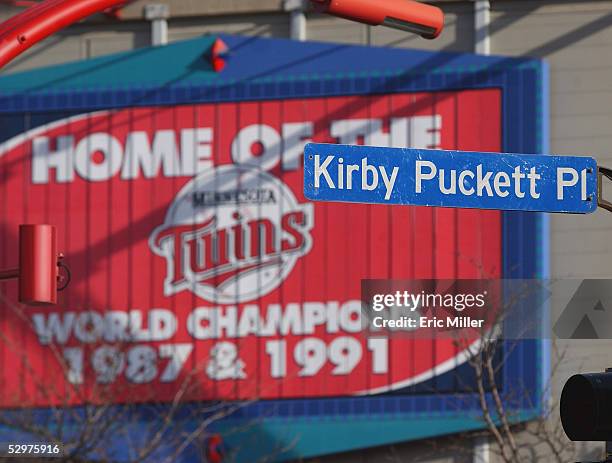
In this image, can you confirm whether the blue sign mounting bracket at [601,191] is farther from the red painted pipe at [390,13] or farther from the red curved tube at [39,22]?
the red curved tube at [39,22]

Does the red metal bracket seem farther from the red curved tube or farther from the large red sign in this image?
the large red sign

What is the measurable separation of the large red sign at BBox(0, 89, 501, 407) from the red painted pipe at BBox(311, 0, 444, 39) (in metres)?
12.5

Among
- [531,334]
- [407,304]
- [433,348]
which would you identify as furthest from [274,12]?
[407,304]

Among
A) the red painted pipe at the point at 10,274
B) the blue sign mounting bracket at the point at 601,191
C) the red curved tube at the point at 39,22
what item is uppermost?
the red curved tube at the point at 39,22

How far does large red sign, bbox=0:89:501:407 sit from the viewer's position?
79.1 feet

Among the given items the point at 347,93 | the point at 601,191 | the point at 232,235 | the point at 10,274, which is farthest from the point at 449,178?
the point at 232,235

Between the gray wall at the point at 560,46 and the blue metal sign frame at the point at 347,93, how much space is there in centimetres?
29

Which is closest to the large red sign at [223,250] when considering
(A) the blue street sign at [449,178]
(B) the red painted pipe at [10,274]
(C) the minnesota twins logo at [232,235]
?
(C) the minnesota twins logo at [232,235]

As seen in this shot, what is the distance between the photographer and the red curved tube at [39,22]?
10.8 m

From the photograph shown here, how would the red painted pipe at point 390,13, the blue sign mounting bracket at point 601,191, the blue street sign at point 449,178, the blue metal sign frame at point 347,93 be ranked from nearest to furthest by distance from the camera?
the blue street sign at point 449,178, the blue sign mounting bracket at point 601,191, the red painted pipe at point 390,13, the blue metal sign frame at point 347,93

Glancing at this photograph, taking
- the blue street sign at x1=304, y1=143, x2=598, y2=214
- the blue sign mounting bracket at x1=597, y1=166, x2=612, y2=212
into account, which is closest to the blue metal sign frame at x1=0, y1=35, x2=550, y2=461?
the blue sign mounting bracket at x1=597, y1=166, x2=612, y2=212

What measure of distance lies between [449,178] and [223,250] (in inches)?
592

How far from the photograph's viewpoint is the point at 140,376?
81.6 ft

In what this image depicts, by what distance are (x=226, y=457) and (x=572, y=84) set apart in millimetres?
7883
